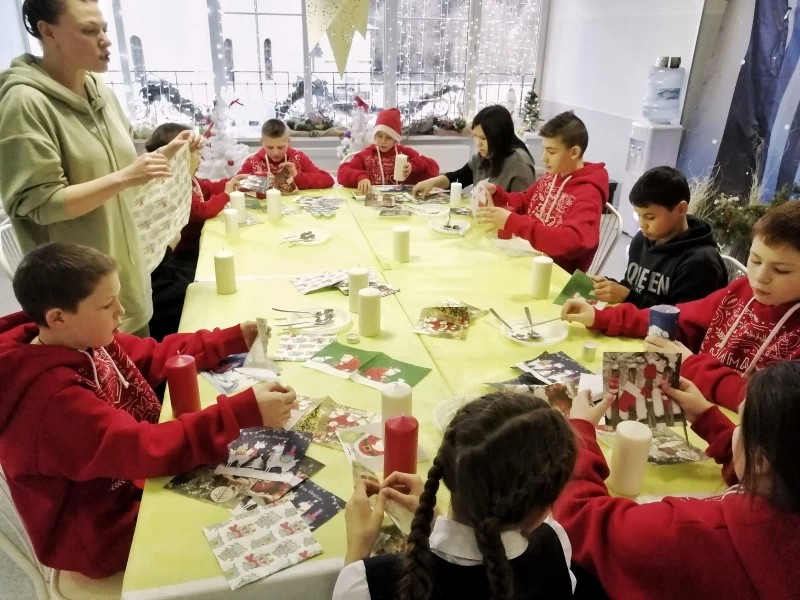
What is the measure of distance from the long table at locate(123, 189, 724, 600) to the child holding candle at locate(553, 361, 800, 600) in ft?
0.73

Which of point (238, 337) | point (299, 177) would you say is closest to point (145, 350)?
point (238, 337)

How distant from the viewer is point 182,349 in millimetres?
1601

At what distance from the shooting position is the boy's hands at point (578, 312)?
183 cm

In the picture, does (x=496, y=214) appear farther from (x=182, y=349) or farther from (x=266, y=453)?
(x=266, y=453)

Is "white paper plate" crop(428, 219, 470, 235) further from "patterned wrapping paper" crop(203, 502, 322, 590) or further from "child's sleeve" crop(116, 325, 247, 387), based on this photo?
"patterned wrapping paper" crop(203, 502, 322, 590)

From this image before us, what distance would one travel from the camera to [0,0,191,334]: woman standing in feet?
5.65

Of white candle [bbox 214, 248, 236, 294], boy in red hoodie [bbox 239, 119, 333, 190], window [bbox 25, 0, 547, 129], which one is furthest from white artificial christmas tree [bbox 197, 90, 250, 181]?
white candle [bbox 214, 248, 236, 294]

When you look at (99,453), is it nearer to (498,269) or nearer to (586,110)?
(498,269)

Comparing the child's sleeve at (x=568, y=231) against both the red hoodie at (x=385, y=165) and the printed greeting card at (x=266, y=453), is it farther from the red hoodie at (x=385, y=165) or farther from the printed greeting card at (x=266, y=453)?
the printed greeting card at (x=266, y=453)

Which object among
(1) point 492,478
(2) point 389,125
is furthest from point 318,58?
(1) point 492,478

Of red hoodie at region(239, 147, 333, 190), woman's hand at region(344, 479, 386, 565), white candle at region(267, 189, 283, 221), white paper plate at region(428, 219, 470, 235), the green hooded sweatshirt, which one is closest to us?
woman's hand at region(344, 479, 386, 565)

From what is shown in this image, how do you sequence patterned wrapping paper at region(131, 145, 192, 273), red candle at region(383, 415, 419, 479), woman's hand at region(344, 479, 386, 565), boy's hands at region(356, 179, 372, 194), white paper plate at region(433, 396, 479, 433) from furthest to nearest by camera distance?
A: 1. boy's hands at region(356, 179, 372, 194)
2. patterned wrapping paper at region(131, 145, 192, 273)
3. white paper plate at region(433, 396, 479, 433)
4. red candle at region(383, 415, 419, 479)
5. woman's hand at region(344, 479, 386, 565)

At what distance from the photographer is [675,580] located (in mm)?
924

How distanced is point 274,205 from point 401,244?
866 millimetres
